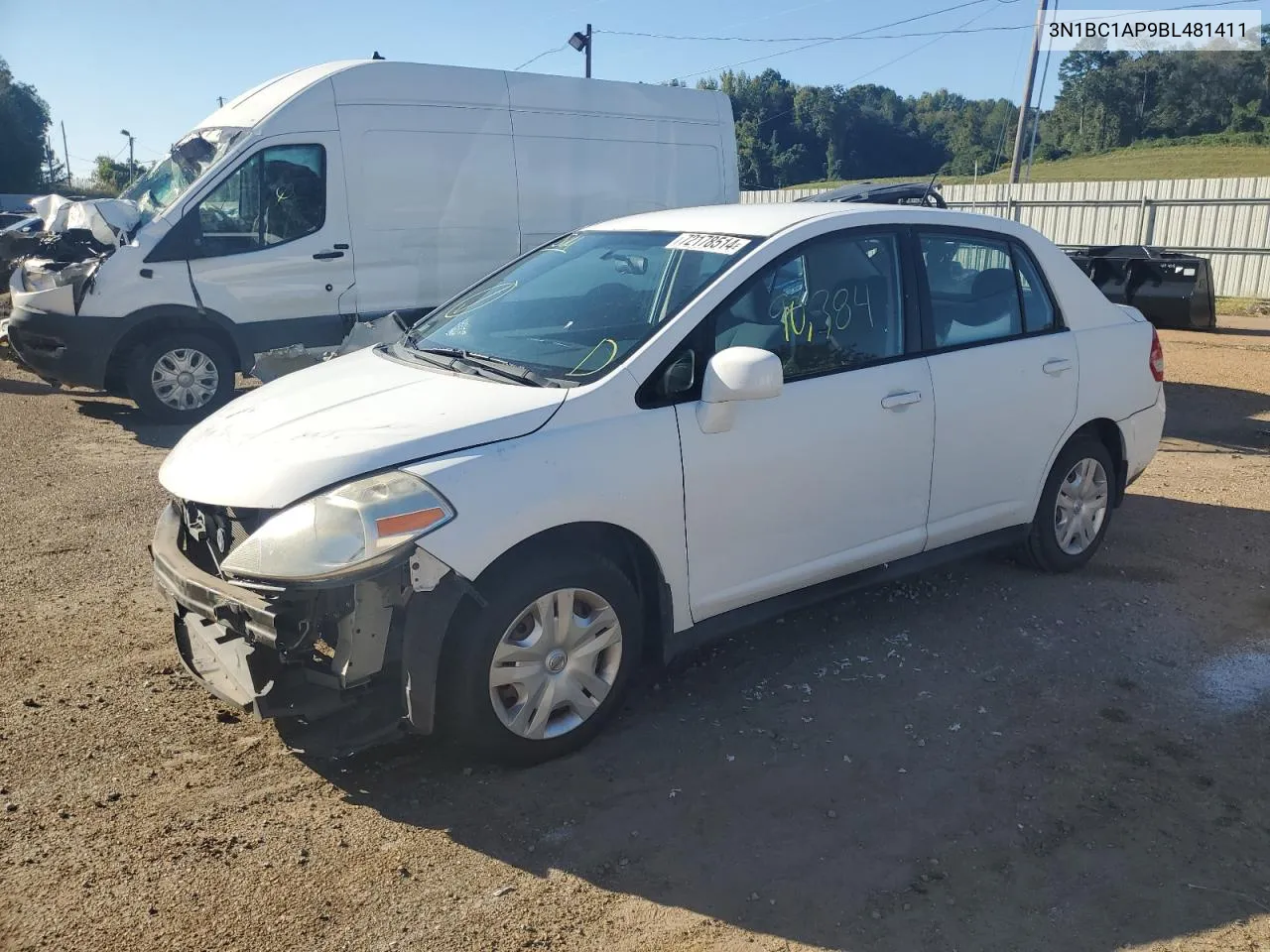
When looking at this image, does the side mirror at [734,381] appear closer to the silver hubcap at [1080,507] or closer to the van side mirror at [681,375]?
the van side mirror at [681,375]

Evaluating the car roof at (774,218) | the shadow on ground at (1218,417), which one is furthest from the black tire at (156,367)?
the shadow on ground at (1218,417)

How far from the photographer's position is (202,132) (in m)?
9.22

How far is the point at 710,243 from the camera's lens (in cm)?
423

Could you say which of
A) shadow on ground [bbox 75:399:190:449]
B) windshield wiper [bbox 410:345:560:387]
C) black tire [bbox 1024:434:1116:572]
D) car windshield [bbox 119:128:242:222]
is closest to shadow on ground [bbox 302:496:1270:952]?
black tire [bbox 1024:434:1116:572]

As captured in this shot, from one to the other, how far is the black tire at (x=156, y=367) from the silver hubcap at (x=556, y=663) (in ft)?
21.9

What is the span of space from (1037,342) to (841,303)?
1.30m

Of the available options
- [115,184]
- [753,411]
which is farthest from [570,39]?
[115,184]

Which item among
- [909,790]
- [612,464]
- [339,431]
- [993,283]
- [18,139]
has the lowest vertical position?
[909,790]

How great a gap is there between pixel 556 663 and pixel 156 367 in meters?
6.86

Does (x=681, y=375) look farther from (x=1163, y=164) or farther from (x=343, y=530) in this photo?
(x=1163, y=164)

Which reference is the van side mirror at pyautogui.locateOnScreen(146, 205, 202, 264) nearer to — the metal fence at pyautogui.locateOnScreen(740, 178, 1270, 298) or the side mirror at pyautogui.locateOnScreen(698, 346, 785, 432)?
the side mirror at pyautogui.locateOnScreen(698, 346, 785, 432)

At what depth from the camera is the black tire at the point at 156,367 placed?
8930 millimetres

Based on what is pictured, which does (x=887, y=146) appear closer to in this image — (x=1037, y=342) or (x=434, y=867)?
(x=1037, y=342)

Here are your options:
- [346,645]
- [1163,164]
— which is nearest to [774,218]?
[346,645]
